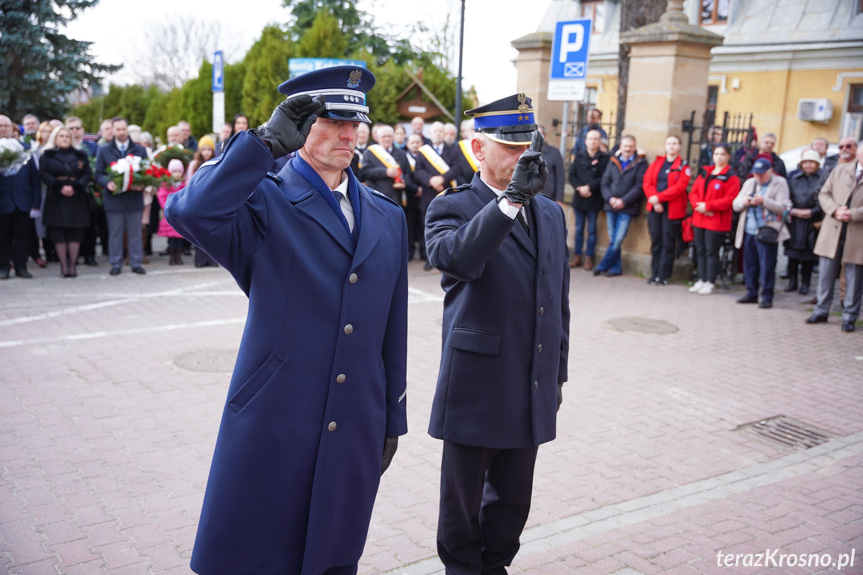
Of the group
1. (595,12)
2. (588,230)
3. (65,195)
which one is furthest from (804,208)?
(595,12)

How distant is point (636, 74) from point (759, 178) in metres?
2.91

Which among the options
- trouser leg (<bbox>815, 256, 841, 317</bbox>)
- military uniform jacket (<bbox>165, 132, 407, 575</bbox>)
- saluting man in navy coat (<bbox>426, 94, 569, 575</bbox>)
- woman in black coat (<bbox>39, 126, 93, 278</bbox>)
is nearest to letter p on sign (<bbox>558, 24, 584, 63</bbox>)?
trouser leg (<bbox>815, 256, 841, 317</bbox>)

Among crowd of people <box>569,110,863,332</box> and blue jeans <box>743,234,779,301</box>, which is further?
blue jeans <box>743,234,779,301</box>

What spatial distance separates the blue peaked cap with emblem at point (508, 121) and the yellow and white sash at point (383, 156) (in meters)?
9.40

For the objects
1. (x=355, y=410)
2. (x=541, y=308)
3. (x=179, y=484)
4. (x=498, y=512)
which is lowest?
(x=179, y=484)

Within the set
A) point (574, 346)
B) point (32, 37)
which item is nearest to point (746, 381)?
point (574, 346)

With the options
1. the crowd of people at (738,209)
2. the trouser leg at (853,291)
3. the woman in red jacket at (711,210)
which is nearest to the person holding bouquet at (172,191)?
the crowd of people at (738,209)

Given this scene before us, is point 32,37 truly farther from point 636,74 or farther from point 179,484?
point 179,484

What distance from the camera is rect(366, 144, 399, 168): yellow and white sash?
12.6 metres

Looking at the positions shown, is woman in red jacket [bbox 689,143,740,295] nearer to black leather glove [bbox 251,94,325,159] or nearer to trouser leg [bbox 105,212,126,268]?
trouser leg [bbox 105,212,126,268]

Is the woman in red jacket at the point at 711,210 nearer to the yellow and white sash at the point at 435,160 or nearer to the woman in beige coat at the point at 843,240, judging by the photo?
the woman in beige coat at the point at 843,240

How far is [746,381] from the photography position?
730 cm

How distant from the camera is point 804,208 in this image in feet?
36.2

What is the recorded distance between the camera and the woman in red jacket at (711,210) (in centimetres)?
1109
